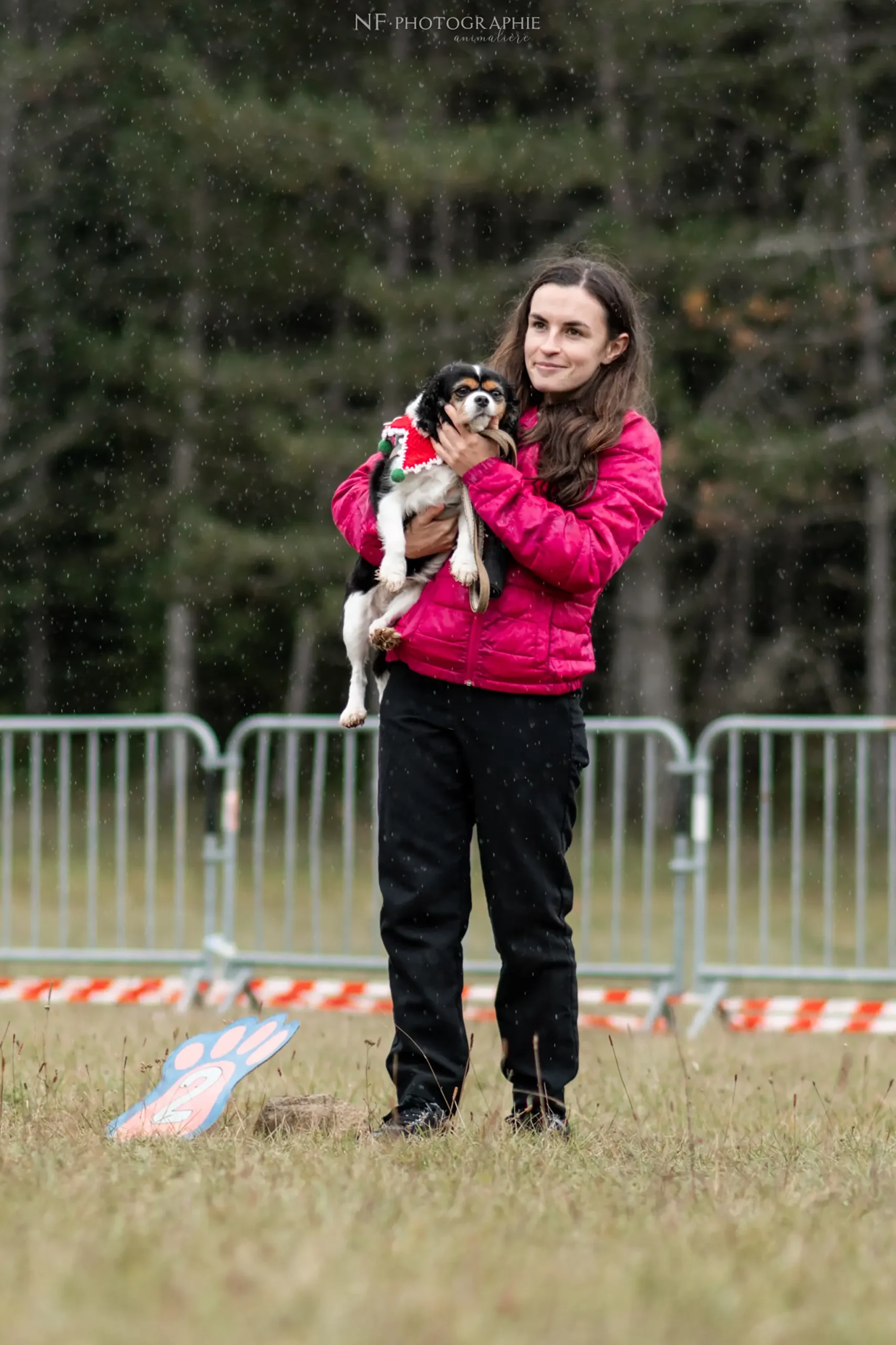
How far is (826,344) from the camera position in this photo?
1997 cm

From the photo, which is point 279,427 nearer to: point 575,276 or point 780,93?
point 780,93

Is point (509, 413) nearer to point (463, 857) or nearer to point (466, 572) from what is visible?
point (466, 572)

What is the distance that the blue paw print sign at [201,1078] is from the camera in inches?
167

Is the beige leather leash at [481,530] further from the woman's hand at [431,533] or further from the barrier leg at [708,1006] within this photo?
the barrier leg at [708,1006]

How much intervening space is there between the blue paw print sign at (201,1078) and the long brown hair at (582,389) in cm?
148

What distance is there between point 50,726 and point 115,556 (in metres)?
15.4

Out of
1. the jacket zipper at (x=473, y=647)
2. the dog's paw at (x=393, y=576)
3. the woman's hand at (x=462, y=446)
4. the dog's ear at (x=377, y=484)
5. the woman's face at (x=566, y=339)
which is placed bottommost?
the jacket zipper at (x=473, y=647)

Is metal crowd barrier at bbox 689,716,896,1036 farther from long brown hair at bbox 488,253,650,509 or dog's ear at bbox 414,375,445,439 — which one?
dog's ear at bbox 414,375,445,439

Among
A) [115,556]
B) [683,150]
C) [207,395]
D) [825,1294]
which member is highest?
[683,150]

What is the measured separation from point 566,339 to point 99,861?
23.3 feet

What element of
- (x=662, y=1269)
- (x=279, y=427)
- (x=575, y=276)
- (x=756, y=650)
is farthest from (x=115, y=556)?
(x=662, y=1269)

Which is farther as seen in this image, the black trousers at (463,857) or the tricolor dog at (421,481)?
the black trousers at (463,857)

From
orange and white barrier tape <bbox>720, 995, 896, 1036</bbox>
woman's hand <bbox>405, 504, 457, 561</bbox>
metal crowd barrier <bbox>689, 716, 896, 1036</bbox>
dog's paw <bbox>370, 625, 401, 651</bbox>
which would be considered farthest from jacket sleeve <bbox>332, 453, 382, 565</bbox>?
metal crowd barrier <bbox>689, 716, 896, 1036</bbox>

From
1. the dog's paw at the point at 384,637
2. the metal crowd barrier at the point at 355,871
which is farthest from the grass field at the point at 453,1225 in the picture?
the metal crowd barrier at the point at 355,871
